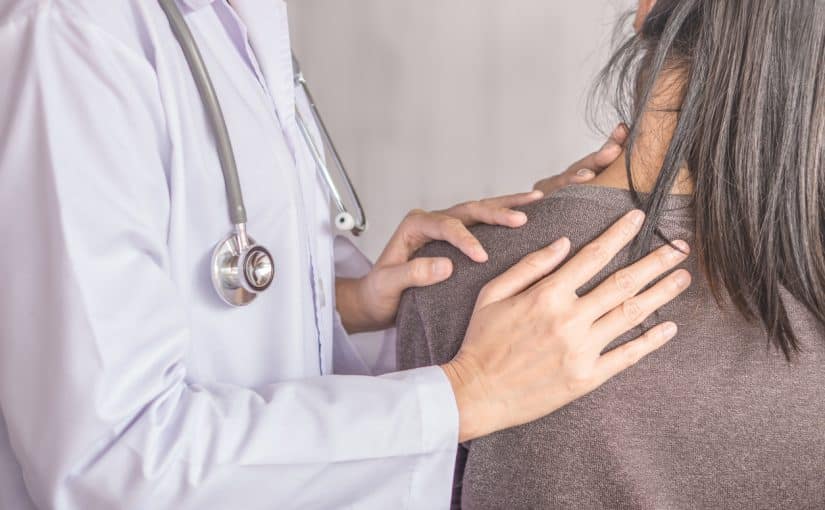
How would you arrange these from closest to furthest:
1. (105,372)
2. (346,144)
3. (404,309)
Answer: (105,372), (404,309), (346,144)

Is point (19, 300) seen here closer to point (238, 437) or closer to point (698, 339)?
point (238, 437)

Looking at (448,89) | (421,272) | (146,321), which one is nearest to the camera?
(146,321)

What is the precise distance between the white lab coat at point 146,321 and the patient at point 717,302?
14cm

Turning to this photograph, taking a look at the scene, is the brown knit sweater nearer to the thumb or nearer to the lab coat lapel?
the thumb

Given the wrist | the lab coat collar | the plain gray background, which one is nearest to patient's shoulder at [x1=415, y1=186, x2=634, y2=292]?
the wrist

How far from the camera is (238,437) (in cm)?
72

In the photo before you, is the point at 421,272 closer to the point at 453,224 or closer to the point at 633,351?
the point at 453,224

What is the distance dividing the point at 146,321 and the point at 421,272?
0.32 m

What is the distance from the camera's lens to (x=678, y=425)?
792 mm

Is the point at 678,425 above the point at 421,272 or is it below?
below

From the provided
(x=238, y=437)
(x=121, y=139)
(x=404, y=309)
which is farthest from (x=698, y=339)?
(x=121, y=139)

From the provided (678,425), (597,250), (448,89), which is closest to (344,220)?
(597,250)

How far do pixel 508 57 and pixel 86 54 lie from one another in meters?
1.43

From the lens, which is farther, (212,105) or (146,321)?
(212,105)
